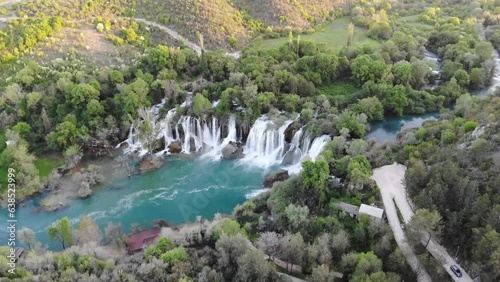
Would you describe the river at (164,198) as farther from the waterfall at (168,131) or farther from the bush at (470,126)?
the bush at (470,126)

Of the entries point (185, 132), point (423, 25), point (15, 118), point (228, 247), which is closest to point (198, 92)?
point (185, 132)

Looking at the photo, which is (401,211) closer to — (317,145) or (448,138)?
(448,138)

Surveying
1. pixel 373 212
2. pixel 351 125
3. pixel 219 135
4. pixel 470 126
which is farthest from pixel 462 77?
pixel 219 135

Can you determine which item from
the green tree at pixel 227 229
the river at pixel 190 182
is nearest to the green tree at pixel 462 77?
the river at pixel 190 182

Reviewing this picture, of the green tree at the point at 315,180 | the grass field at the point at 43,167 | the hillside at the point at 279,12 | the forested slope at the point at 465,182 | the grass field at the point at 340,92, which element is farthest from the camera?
the hillside at the point at 279,12

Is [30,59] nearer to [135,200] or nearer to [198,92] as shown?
[198,92]

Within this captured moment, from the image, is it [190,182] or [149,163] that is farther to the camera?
[149,163]

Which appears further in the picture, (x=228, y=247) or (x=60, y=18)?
(x=60, y=18)
